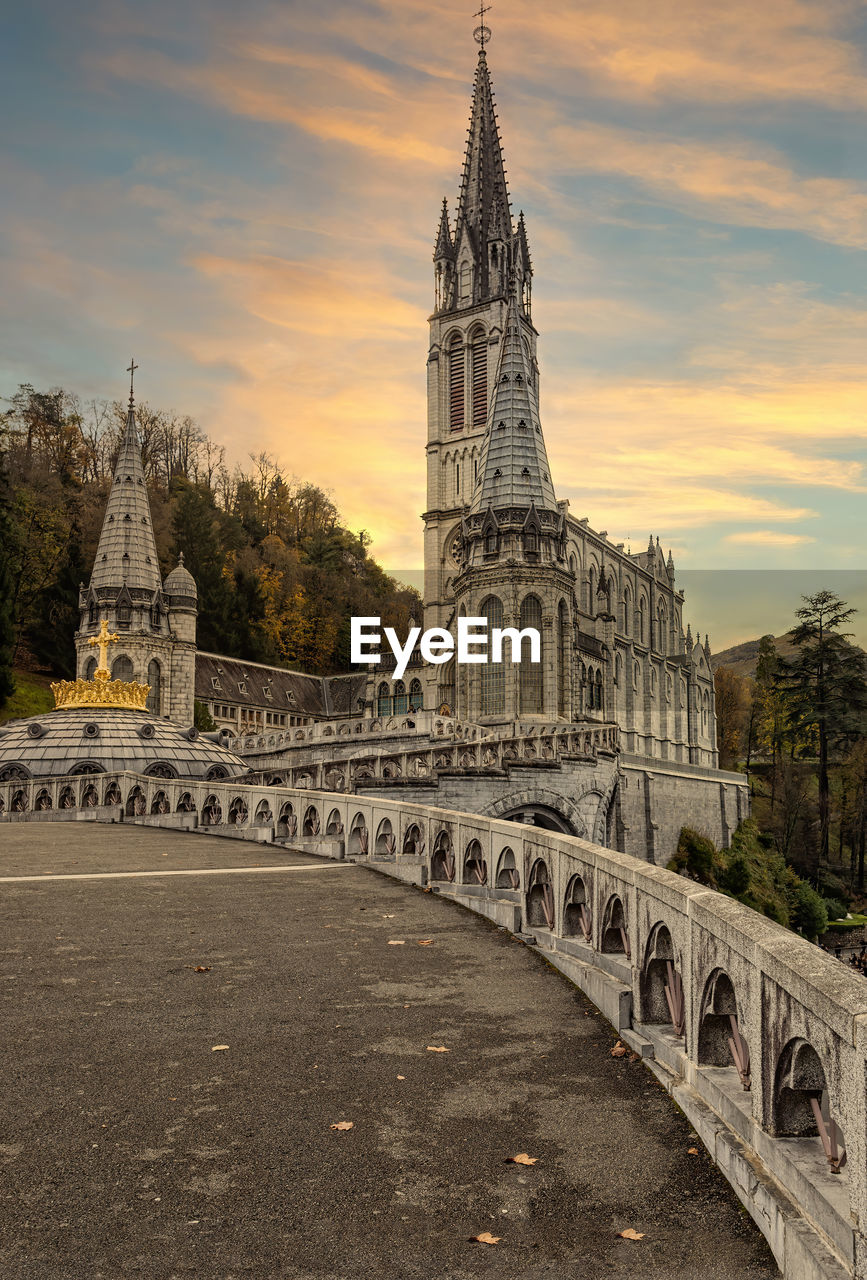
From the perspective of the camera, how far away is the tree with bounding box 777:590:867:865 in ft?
236

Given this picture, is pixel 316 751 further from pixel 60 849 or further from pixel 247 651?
pixel 247 651

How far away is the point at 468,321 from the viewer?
86125mm

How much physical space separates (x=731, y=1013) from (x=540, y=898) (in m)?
4.49

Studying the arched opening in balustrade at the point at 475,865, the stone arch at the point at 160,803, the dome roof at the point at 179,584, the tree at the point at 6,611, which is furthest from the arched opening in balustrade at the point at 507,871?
the dome roof at the point at 179,584

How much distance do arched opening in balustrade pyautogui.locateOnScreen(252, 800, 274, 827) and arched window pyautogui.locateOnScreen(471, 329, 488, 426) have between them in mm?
66770

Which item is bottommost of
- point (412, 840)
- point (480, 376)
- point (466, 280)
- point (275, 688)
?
point (412, 840)

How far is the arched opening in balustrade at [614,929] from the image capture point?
23.7ft

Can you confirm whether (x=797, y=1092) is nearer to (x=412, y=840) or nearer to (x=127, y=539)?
(x=412, y=840)

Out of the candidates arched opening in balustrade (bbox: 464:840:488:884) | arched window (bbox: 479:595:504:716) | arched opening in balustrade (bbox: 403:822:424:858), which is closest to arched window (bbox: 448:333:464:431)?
arched window (bbox: 479:595:504:716)

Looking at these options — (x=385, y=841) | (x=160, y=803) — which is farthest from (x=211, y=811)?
(x=385, y=841)

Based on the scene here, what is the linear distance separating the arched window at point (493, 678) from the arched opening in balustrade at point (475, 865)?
1529 inches

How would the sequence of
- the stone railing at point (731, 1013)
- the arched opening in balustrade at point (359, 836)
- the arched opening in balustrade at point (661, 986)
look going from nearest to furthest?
the stone railing at point (731, 1013) → the arched opening in balustrade at point (661, 986) → the arched opening in balustrade at point (359, 836)

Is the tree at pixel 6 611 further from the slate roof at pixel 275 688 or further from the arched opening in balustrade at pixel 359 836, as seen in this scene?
the arched opening in balustrade at pixel 359 836

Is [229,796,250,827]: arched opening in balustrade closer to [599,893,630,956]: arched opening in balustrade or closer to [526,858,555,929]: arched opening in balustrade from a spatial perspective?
[526,858,555,929]: arched opening in balustrade
